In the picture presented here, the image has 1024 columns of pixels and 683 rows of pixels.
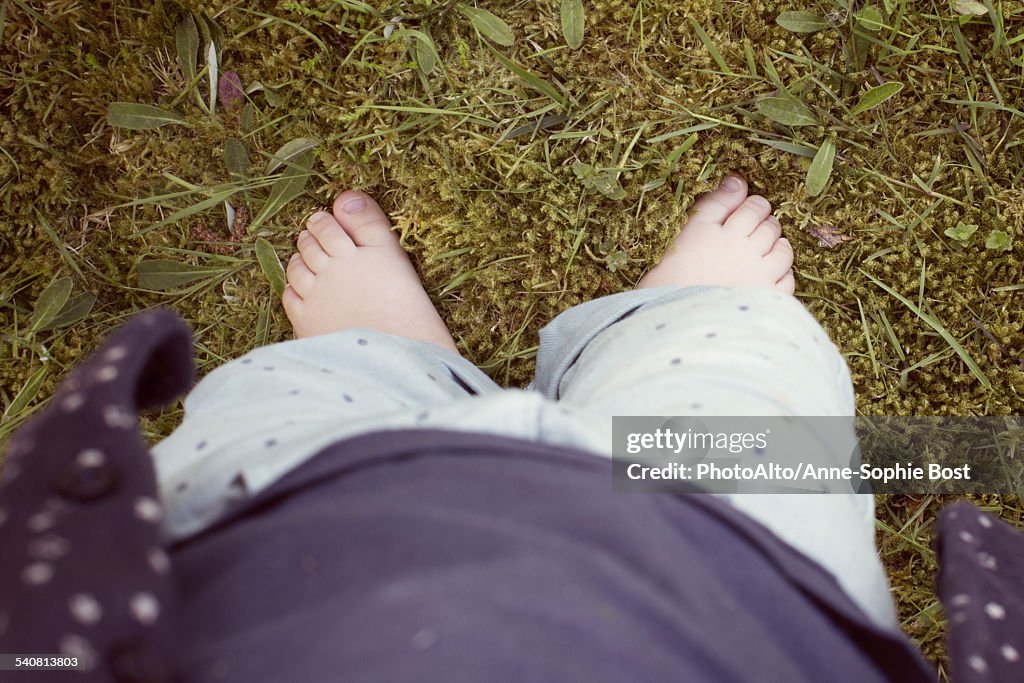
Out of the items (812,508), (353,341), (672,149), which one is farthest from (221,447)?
(672,149)

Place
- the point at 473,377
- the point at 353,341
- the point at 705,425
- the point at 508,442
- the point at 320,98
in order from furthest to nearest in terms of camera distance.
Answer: the point at 320,98, the point at 473,377, the point at 353,341, the point at 705,425, the point at 508,442

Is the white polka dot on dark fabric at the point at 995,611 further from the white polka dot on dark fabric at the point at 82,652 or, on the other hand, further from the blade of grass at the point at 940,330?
the white polka dot on dark fabric at the point at 82,652

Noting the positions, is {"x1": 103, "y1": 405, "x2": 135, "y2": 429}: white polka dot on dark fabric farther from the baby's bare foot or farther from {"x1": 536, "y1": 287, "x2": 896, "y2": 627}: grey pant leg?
the baby's bare foot

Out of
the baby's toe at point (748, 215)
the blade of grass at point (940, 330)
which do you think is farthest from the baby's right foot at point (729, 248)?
the blade of grass at point (940, 330)

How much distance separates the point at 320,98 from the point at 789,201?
3.12 feet

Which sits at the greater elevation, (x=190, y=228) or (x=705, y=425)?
(x=705, y=425)

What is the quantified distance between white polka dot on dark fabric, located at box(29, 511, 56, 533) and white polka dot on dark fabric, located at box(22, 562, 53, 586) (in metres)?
0.03

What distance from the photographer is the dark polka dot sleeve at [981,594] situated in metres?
0.80

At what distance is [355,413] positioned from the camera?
96 centimetres

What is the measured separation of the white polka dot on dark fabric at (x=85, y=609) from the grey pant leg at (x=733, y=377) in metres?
0.47

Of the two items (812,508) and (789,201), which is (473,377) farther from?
Result: (789,201)

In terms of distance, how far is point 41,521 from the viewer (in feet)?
1.94

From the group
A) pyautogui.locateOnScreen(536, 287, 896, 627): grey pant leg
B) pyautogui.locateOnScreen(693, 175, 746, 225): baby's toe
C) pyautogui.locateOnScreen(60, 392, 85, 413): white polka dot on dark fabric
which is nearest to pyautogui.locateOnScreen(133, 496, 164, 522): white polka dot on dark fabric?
pyautogui.locateOnScreen(60, 392, 85, 413): white polka dot on dark fabric

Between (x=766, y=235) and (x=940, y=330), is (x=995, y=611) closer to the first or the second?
(x=940, y=330)
